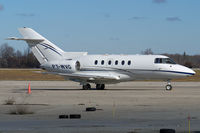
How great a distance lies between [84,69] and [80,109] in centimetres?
1850

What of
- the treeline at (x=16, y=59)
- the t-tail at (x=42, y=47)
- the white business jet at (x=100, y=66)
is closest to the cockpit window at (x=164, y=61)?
the white business jet at (x=100, y=66)

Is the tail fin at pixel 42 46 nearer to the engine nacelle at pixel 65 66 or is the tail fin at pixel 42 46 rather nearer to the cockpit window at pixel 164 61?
the engine nacelle at pixel 65 66

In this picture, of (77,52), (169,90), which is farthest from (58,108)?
(77,52)

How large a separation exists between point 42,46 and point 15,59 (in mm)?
125638

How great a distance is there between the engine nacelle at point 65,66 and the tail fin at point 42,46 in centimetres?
90

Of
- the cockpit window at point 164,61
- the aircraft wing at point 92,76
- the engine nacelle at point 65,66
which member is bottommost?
the aircraft wing at point 92,76

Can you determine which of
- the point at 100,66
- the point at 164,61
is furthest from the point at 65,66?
the point at 164,61

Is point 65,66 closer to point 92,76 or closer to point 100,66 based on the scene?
point 92,76

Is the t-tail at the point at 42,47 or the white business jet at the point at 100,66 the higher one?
the t-tail at the point at 42,47

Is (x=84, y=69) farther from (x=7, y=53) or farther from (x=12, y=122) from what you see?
(x=7, y=53)

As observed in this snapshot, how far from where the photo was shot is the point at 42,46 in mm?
41844

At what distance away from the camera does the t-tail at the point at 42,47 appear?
41.7 metres

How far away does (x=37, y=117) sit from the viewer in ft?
62.5

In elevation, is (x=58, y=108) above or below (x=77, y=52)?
below
